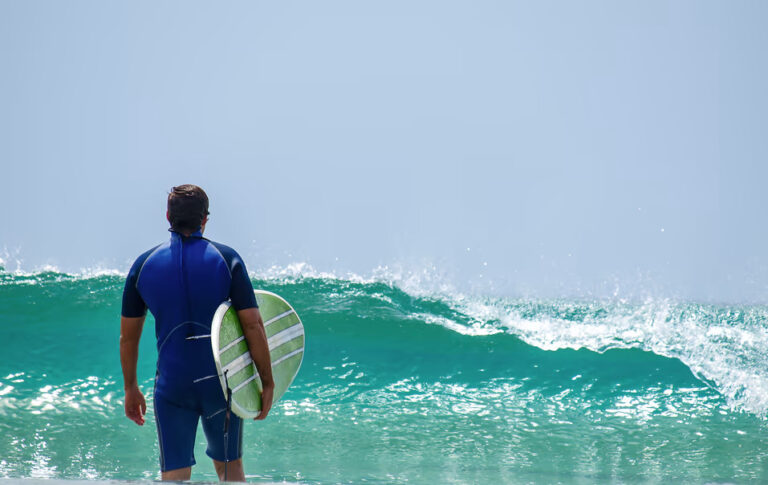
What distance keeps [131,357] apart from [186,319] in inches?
9.6

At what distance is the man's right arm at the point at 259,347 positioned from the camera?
6.75 ft

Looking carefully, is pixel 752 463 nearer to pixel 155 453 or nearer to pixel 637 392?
pixel 637 392

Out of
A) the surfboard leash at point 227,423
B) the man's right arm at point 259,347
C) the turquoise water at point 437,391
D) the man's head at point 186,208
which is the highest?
the man's head at point 186,208

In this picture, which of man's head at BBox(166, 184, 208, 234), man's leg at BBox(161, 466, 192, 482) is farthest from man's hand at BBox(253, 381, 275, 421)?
man's head at BBox(166, 184, 208, 234)

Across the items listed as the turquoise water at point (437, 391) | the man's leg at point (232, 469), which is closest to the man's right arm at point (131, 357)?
the man's leg at point (232, 469)

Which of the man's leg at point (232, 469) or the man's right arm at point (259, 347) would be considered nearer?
the man's right arm at point (259, 347)

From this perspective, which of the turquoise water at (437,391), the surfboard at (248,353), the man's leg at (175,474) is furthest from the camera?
the turquoise water at (437,391)

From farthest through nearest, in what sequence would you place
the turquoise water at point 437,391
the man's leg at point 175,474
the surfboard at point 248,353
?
1. the turquoise water at point 437,391
2. the man's leg at point 175,474
3. the surfboard at point 248,353

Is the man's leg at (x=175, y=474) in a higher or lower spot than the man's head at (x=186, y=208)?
lower

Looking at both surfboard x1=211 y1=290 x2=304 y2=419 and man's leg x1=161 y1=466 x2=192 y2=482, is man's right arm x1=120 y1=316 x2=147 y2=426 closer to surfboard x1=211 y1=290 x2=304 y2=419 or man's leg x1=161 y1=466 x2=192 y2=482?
man's leg x1=161 y1=466 x2=192 y2=482

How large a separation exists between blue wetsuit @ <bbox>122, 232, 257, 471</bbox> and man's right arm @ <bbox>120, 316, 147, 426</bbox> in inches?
1.3

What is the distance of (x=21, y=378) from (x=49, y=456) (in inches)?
102

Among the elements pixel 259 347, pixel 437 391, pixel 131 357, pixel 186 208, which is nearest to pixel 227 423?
pixel 259 347

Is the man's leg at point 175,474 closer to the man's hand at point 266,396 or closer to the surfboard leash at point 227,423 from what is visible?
the surfboard leash at point 227,423
